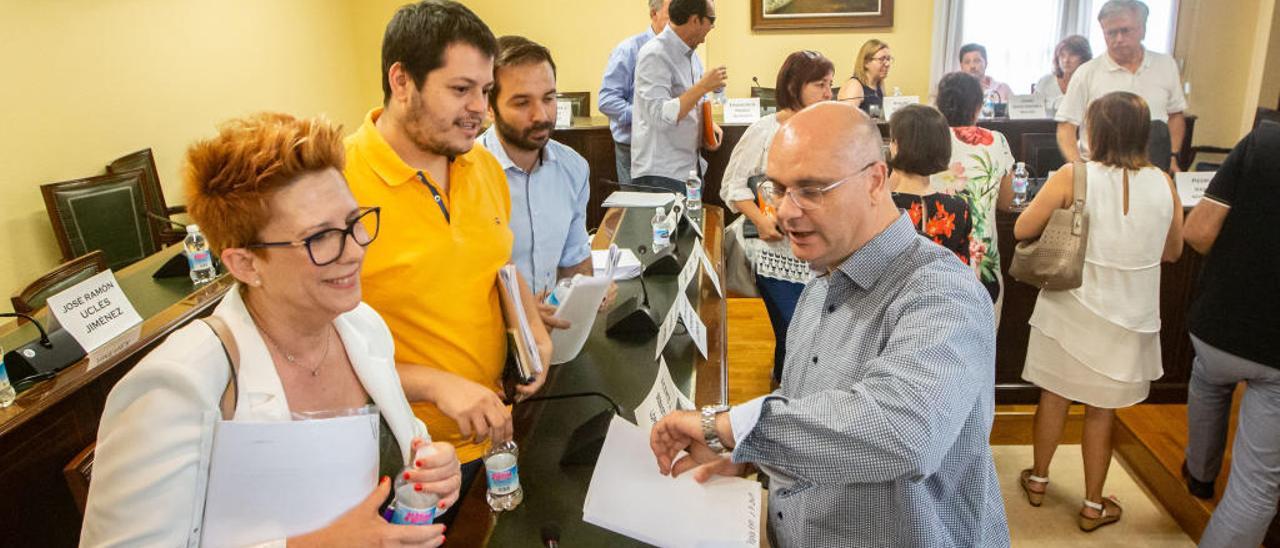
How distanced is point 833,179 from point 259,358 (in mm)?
814

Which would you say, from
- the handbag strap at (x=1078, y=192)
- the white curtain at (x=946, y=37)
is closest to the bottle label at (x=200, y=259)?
the handbag strap at (x=1078, y=192)

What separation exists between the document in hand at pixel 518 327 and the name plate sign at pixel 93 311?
3.58 feet

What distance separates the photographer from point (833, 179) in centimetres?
113

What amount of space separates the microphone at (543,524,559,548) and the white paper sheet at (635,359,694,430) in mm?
259

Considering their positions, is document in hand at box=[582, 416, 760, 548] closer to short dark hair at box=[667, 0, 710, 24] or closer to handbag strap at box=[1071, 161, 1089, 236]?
handbag strap at box=[1071, 161, 1089, 236]

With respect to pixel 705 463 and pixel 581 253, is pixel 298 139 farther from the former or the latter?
pixel 581 253

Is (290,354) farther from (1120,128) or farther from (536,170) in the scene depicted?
(1120,128)

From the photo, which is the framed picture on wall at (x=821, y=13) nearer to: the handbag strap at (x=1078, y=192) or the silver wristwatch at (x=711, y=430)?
the handbag strap at (x=1078, y=192)

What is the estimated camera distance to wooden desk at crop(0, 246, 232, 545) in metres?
1.59

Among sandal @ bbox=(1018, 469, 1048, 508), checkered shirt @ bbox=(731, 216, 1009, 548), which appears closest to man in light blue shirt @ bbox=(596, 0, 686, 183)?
sandal @ bbox=(1018, 469, 1048, 508)

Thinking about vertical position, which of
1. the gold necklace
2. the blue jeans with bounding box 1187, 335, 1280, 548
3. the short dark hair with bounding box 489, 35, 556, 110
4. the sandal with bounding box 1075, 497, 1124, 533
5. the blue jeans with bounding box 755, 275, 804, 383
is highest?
the short dark hair with bounding box 489, 35, 556, 110

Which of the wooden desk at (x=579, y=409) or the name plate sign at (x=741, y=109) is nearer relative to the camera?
the wooden desk at (x=579, y=409)

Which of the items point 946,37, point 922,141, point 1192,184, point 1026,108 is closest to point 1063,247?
point 922,141

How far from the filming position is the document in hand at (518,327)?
147 centimetres
